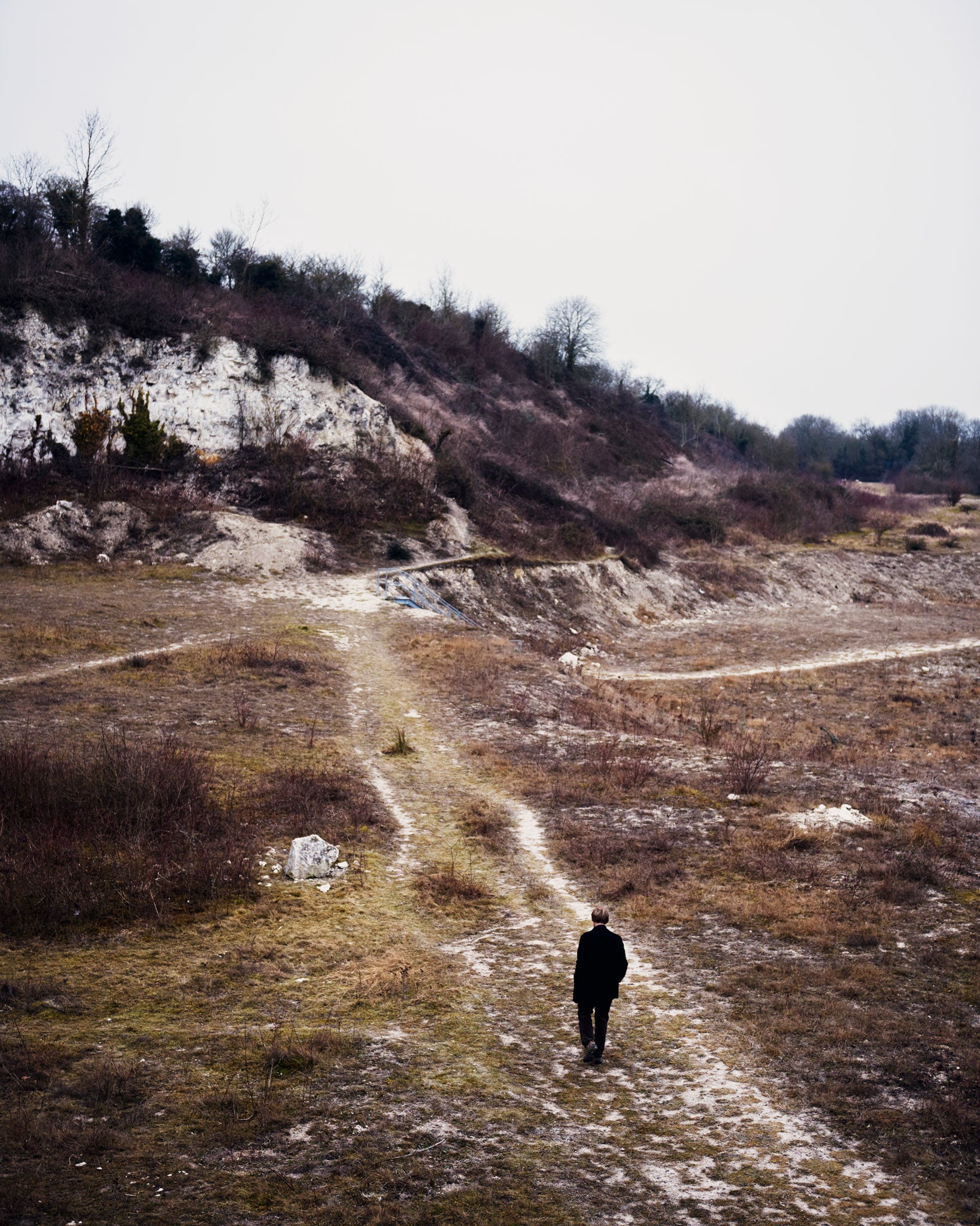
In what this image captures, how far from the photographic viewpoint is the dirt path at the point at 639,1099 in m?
5.62

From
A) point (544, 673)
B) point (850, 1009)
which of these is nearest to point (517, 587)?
point (544, 673)

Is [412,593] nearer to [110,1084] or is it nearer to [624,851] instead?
[624,851]

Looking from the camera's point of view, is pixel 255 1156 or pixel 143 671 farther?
pixel 143 671

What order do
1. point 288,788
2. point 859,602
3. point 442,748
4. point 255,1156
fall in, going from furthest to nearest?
point 859,602 → point 442,748 → point 288,788 → point 255,1156

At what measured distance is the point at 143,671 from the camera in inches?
797

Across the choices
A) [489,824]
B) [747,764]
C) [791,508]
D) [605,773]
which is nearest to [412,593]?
[605,773]

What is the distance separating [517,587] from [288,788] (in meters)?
25.5

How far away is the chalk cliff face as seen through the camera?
36.2 m

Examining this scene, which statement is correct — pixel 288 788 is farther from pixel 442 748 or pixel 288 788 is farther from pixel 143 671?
pixel 143 671

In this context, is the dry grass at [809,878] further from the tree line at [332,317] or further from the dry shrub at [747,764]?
the tree line at [332,317]

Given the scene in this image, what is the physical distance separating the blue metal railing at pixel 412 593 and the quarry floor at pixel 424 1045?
14.3 metres

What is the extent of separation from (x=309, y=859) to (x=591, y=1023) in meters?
5.05

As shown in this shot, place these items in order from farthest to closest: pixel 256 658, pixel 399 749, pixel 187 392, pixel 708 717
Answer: pixel 187 392, pixel 708 717, pixel 256 658, pixel 399 749

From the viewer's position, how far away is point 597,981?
752 centimetres
